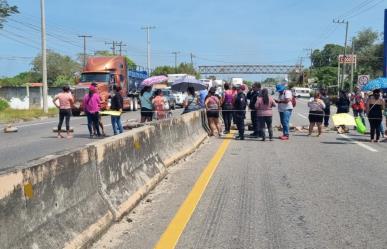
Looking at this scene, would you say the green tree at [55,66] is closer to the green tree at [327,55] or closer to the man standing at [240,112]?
the green tree at [327,55]

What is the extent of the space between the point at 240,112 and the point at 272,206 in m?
9.89

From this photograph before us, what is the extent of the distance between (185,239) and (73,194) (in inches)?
51.0

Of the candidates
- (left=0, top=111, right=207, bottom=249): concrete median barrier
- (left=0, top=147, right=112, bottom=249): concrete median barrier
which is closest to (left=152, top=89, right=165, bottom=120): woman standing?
(left=0, top=111, right=207, bottom=249): concrete median barrier

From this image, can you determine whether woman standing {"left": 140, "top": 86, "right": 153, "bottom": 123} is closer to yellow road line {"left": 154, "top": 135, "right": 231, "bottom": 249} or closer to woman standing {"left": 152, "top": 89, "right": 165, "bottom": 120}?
woman standing {"left": 152, "top": 89, "right": 165, "bottom": 120}

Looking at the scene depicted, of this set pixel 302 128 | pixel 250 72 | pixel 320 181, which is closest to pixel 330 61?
pixel 250 72

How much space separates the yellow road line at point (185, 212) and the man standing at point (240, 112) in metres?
5.74

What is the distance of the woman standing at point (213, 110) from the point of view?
59.8 ft

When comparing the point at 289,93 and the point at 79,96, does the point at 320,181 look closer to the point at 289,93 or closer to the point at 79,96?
the point at 289,93

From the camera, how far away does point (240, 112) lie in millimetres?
17375

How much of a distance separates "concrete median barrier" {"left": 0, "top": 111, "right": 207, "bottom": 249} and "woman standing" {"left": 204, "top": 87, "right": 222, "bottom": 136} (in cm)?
918

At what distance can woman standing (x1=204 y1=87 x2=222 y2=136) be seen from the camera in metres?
18.2

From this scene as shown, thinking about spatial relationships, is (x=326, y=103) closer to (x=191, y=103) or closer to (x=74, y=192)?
(x=191, y=103)

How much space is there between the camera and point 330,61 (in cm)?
15825

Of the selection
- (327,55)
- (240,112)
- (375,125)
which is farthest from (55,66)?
(375,125)
